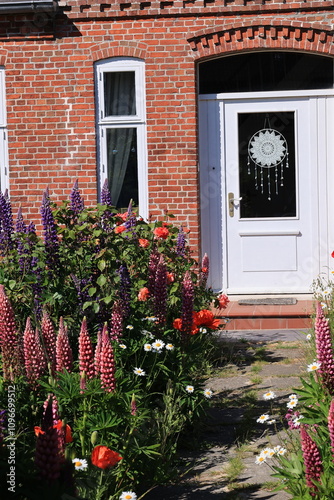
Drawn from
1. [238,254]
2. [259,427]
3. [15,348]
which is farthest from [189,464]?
[238,254]

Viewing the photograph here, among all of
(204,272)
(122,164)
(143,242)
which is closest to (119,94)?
(122,164)

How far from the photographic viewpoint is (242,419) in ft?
18.5

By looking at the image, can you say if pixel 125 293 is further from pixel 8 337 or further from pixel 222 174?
pixel 222 174

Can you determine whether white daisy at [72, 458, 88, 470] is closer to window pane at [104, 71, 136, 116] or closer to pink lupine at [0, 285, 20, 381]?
pink lupine at [0, 285, 20, 381]

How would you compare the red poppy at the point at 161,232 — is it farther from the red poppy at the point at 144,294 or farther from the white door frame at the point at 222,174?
the white door frame at the point at 222,174

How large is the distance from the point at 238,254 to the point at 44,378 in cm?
630

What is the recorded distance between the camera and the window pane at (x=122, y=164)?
1030 cm

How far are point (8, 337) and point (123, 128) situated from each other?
6642 mm

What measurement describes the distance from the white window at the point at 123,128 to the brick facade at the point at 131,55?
123 millimetres

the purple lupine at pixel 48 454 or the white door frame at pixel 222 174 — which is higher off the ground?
the white door frame at pixel 222 174

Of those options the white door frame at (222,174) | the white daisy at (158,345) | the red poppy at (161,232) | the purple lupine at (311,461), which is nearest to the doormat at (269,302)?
the white door frame at (222,174)

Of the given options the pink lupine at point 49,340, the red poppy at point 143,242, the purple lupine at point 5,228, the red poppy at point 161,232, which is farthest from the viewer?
the red poppy at point 161,232

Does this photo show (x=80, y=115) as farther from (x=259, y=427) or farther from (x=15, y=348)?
(x=15, y=348)

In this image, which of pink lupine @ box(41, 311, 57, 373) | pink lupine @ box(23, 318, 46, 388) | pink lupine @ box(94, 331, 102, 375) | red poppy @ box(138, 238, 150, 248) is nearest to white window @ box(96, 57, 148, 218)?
red poppy @ box(138, 238, 150, 248)
